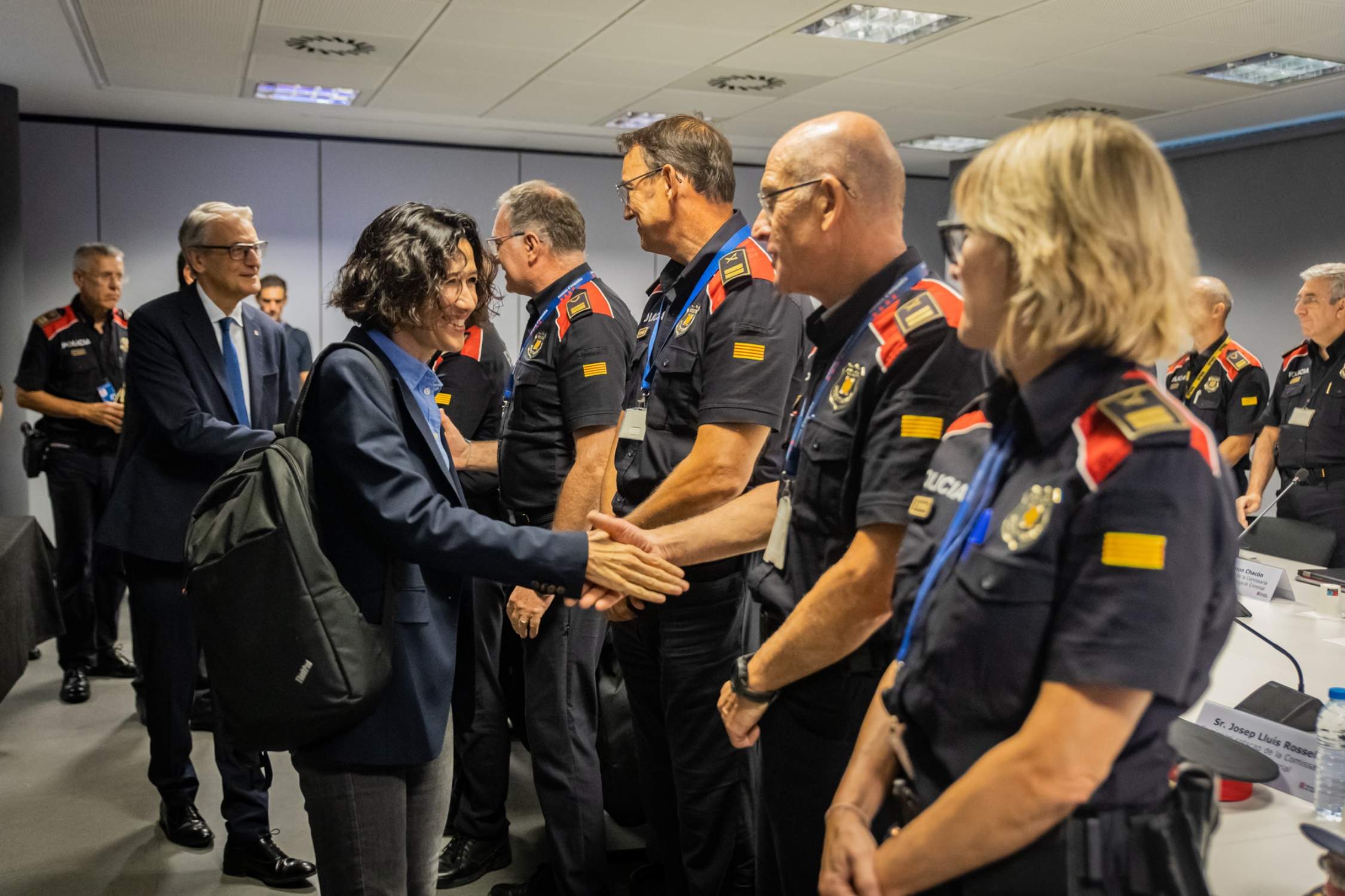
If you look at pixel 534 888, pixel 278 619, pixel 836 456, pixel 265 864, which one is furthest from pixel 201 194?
pixel 836 456

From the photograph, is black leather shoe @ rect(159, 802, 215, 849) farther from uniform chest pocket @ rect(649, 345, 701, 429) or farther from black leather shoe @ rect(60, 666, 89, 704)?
uniform chest pocket @ rect(649, 345, 701, 429)

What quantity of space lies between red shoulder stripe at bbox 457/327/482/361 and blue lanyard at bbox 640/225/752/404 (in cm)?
104

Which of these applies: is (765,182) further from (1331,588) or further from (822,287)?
(1331,588)

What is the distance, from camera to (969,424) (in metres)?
1.17

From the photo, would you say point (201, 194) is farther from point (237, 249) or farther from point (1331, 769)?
point (1331, 769)

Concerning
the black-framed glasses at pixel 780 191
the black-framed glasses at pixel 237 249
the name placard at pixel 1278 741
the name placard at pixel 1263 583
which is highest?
the black-framed glasses at pixel 780 191

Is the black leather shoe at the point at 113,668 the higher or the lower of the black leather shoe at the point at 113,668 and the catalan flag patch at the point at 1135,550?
the lower

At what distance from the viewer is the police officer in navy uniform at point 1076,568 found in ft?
2.87

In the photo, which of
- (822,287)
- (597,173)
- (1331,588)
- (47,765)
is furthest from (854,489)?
(597,173)

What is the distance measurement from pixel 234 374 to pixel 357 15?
2469 mm

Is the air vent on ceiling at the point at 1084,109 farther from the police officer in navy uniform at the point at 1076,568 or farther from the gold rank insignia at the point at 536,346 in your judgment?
the police officer in navy uniform at the point at 1076,568

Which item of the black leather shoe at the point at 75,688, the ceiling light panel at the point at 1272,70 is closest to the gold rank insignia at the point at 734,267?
the black leather shoe at the point at 75,688

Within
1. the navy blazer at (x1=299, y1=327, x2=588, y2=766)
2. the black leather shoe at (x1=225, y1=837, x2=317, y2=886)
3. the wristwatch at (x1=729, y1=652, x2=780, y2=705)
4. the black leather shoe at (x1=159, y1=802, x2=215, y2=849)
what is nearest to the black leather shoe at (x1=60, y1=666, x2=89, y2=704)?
the black leather shoe at (x1=159, y1=802, x2=215, y2=849)

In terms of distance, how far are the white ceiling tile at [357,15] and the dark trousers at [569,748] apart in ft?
10.2
